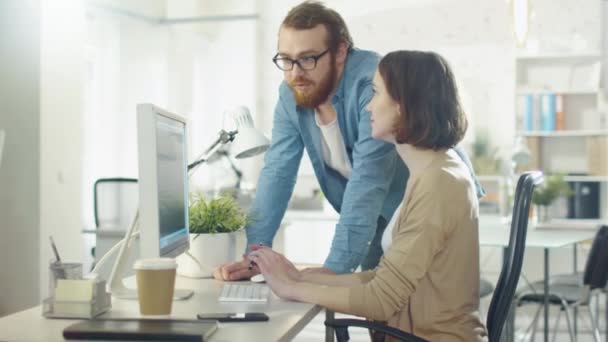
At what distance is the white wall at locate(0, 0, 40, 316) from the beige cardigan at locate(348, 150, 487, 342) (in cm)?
342

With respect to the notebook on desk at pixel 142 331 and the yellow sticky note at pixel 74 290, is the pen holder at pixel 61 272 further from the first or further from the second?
the notebook on desk at pixel 142 331

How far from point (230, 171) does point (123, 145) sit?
1.02m

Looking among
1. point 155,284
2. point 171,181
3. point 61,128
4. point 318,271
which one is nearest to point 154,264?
point 155,284

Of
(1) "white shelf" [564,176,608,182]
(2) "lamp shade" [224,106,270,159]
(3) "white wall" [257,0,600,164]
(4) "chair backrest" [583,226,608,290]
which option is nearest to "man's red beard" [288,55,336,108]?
(2) "lamp shade" [224,106,270,159]

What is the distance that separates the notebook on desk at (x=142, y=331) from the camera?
4.54 feet

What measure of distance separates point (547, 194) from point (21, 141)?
298 cm

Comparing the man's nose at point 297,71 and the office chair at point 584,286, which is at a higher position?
the man's nose at point 297,71

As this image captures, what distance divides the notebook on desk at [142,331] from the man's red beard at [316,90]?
90 cm

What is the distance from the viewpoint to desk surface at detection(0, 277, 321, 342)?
4.86 ft

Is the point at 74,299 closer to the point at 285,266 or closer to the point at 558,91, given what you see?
the point at 285,266

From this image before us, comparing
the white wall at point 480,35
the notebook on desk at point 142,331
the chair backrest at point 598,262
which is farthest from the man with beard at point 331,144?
the white wall at point 480,35

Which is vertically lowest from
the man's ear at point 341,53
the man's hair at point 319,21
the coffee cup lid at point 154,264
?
the coffee cup lid at point 154,264

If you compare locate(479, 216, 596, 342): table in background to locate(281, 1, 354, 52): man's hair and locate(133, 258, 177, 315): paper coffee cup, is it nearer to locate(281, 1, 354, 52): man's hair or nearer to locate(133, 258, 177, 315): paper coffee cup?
locate(281, 1, 354, 52): man's hair

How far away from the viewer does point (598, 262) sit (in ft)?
12.3
